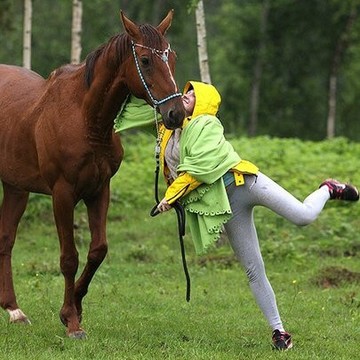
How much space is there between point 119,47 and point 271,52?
128ft

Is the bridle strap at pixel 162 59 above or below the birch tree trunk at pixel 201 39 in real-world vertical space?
above

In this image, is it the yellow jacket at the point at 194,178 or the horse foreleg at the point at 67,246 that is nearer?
the yellow jacket at the point at 194,178

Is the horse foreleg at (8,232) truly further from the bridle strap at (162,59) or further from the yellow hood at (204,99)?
the yellow hood at (204,99)

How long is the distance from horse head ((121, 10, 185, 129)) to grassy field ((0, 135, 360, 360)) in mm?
1753

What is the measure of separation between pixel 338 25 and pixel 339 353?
1509 inches

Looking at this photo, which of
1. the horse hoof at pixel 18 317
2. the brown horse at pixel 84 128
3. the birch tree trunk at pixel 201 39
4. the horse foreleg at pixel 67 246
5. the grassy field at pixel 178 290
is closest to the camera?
the brown horse at pixel 84 128

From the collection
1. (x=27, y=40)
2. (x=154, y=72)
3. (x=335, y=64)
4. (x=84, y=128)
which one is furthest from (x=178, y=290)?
(x=335, y=64)

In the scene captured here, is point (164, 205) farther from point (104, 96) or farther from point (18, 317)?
point (18, 317)

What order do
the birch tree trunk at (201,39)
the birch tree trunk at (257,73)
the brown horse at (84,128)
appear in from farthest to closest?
the birch tree trunk at (257,73) → the birch tree trunk at (201,39) → the brown horse at (84,128)

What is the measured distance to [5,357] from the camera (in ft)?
23.0

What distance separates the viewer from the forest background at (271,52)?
43.1 metres

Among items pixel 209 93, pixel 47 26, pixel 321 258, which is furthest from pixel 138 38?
pixel 47 26

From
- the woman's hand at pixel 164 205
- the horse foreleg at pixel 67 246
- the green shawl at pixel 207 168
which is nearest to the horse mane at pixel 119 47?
the green shawl at pixel 207 168

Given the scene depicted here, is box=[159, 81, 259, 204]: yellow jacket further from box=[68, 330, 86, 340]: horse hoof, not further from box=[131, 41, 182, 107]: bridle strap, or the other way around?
box=[68, 330, 86, 340]: horse hoof
